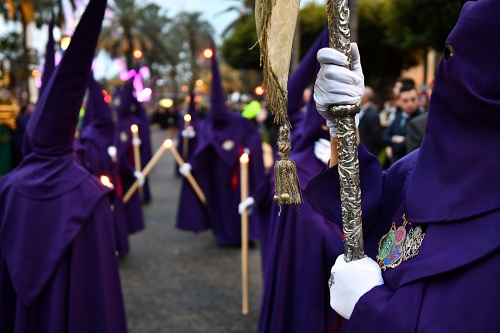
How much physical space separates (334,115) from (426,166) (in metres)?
0.34

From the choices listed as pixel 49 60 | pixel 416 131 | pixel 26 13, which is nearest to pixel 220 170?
pixel 416 131

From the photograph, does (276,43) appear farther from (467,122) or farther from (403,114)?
(403,114)

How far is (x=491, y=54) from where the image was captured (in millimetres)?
1453

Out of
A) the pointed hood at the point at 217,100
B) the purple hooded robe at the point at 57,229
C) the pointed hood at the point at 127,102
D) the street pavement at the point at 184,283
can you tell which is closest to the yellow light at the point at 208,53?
the pointed hood at the point at 217,100

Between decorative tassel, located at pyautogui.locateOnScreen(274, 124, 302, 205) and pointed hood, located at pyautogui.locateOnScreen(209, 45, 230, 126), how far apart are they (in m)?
5.74

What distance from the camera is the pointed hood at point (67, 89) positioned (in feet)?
9.79

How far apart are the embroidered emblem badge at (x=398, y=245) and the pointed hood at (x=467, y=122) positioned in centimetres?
9

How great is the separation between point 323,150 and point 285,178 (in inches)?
73.8

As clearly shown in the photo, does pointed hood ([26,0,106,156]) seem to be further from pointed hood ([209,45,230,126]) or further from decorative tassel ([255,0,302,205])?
pointed hood ([209,45,230,126])

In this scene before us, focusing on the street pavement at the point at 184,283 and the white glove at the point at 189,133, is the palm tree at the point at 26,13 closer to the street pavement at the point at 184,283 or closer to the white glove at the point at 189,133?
the white glove at the point at 189,133

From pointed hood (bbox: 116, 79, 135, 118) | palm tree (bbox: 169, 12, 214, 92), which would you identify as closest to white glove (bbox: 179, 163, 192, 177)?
pointed hood (bbox: 116, 79, 135, 118)

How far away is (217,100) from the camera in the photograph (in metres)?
7.57

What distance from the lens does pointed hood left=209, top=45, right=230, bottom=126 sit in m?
7.53

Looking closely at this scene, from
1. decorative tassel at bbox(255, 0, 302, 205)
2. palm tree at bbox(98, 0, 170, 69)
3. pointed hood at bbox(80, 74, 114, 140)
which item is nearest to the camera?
decorative tassel at bbox(255, 0, 302, 205)
